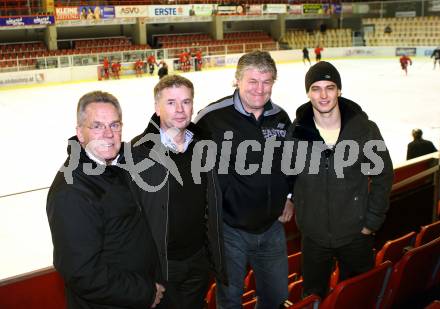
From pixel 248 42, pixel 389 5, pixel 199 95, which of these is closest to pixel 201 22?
pixel 248 42

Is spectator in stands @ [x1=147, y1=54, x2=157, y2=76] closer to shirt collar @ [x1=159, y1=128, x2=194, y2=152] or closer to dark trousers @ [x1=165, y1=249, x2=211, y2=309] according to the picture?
shirt collar @ [x1=159, y1=128, x2=194, y2=152]

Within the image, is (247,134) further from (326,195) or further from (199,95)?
(199,95)

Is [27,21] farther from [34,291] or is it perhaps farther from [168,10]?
[34,291]

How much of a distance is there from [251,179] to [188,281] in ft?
2.08

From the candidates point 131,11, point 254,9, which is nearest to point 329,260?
point 131,11

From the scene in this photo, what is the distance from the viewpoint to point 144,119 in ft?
39.6

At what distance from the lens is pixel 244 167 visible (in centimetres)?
275

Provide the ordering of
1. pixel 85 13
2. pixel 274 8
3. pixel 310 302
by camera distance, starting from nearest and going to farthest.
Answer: pixel 310 302
pixel 85 13
pixel 274 8

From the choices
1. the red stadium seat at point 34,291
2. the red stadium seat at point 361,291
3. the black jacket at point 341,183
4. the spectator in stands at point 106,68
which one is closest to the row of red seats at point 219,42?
the spectator in stands at point 106,68

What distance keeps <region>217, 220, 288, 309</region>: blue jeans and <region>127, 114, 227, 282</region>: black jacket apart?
0.18m

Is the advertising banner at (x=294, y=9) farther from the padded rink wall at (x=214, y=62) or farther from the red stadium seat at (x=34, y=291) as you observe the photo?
the red stadium seat at (x=34, y=291)

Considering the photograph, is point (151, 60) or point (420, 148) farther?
point (151, 60)

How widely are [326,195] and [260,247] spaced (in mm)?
464

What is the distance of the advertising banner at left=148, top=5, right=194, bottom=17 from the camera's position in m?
27.1
